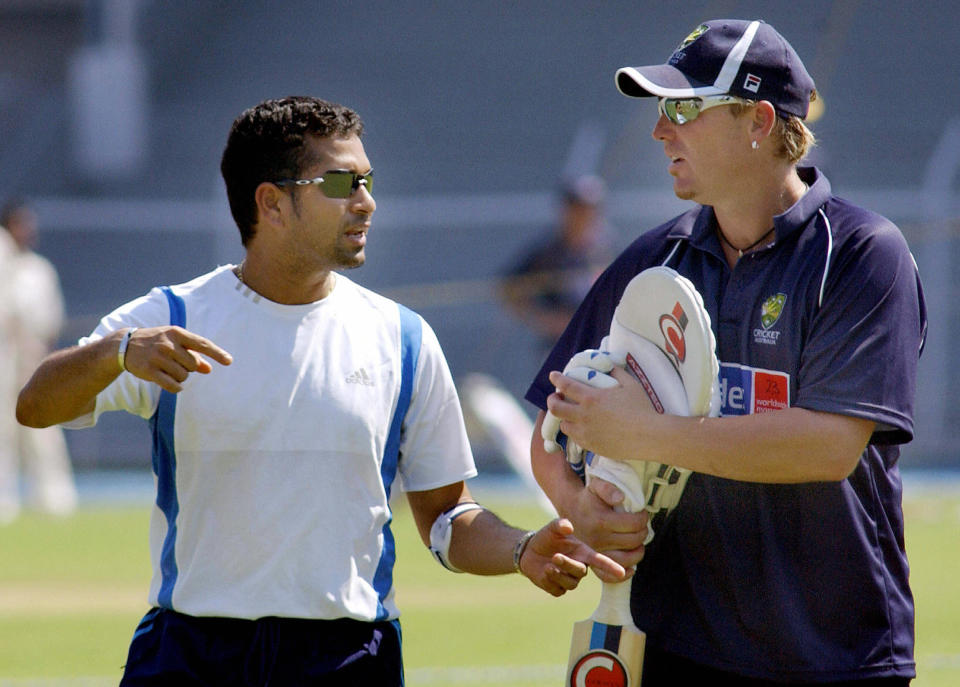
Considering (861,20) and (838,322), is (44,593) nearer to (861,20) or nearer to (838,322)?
(838,322)

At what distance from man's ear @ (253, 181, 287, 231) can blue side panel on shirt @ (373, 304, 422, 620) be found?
0.40m

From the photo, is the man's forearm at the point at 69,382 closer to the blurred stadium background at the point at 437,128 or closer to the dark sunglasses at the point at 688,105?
the dark sunglasses at the point at 688,105

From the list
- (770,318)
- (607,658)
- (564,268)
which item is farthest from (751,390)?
(564,268)

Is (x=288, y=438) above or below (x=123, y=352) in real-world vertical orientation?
below

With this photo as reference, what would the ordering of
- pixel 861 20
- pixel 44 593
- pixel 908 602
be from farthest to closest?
pixel 861 20 → pixel 44 593 → pixel 908 602

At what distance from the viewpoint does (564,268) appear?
13.7m

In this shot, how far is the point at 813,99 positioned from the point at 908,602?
1.19 meters

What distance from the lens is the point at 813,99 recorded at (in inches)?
149

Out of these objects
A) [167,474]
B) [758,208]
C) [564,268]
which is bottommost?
[564,268]

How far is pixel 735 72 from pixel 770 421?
820 mm

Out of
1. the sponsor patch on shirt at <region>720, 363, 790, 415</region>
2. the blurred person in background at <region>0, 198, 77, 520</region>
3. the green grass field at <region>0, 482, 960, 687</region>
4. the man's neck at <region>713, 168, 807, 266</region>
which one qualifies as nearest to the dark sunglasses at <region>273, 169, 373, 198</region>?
the man's neck at <region>713, 168, 807, 266</region>

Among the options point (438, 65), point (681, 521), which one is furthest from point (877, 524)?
point (438, 65)

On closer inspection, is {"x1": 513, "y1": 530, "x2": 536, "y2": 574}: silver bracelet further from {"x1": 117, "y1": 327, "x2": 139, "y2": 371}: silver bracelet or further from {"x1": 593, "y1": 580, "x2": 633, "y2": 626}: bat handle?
{"x1": 117, "y1": 327, "x2": 139, "y2": 371}: silver bracelet

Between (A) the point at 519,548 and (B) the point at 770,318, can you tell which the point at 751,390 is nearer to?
(B) the point at 770,318
